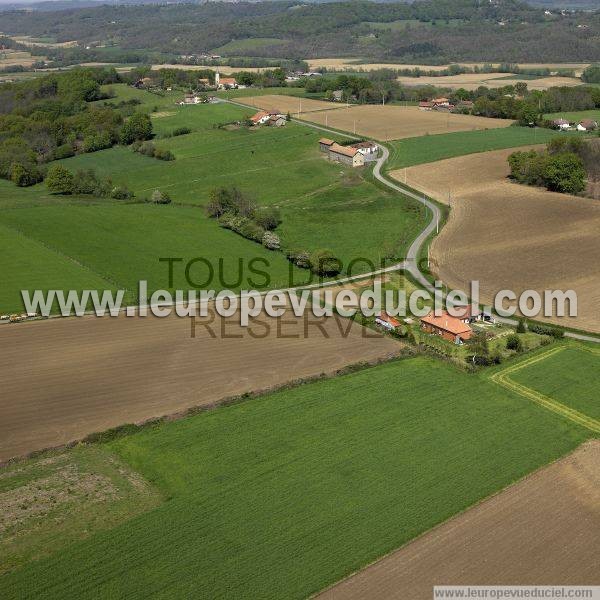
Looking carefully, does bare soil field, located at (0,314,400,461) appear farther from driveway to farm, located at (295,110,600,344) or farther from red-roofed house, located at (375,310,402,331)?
driveway to farm, located at (295,110,600,344)

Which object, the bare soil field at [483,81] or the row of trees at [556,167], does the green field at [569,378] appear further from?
the bare soil field at [483,81]

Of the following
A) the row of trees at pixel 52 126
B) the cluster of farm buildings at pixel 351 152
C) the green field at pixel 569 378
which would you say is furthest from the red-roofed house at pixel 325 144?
the green field at pixel 569 378


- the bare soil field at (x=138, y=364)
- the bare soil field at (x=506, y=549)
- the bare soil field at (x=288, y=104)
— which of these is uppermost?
the bare soil field at (x=288, y=104)

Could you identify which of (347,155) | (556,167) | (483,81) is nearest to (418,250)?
(556,167)

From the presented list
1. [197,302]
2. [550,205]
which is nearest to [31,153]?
[197,302]

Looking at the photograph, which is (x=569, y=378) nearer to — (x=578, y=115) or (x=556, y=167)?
(x=556, y=167)

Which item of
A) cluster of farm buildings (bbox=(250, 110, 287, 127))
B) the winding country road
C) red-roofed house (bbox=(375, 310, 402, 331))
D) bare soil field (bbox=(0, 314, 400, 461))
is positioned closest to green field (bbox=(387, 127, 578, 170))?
the winding country road

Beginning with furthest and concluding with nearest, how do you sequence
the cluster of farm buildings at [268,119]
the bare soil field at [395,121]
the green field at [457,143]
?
the cluster of farm buildings at [268,119] < the bare soil field at [395,121] < the green field at [457,143]
